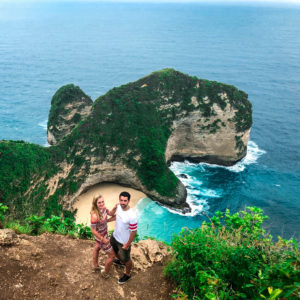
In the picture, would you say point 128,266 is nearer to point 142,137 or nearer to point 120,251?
point 120,251

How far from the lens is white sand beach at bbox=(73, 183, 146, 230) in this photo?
36278 mm

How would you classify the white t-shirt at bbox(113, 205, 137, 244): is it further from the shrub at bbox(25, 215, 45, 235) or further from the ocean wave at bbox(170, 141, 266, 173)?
the ocean wave at bbox(170, 141, 266, 173)

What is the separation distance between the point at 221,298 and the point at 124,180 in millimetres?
36164

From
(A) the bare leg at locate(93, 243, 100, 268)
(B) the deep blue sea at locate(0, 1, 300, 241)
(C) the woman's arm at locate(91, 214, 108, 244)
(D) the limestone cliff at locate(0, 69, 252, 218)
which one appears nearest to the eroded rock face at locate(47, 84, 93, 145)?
(D) the limestone cliff at locate(0, 69, 252, 218)

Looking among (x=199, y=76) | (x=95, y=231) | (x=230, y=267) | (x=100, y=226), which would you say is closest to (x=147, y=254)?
(x=100, y=226)

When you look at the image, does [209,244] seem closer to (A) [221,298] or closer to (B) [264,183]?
(A) [221,298]

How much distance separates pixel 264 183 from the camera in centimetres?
4541

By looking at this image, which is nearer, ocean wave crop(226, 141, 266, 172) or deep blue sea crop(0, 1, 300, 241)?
deep blue sea crop(0, 1, 300, 241)

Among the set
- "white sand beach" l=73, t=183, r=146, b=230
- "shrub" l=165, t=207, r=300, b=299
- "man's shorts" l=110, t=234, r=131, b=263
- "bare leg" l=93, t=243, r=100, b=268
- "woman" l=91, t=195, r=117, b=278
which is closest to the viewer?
"shrub" l=165, t=207, r=300, b=299

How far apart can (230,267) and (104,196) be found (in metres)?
33.8

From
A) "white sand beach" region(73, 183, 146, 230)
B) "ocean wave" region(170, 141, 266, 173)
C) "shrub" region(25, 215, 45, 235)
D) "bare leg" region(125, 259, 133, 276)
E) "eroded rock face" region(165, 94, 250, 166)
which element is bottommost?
"white sand beach" region(73, 183, 146, 230)

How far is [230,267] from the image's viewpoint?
7.70 metres

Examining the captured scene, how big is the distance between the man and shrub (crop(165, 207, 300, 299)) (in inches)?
59.1

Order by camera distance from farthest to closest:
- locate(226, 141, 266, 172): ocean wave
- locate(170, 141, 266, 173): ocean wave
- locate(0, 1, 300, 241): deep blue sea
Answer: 1. locate(226, 141, 266, 172): ocean wave
2. locate(170, 141, 266, 173): ocean wave
3. locate(0, 1, 300, 241): deep blue sea
